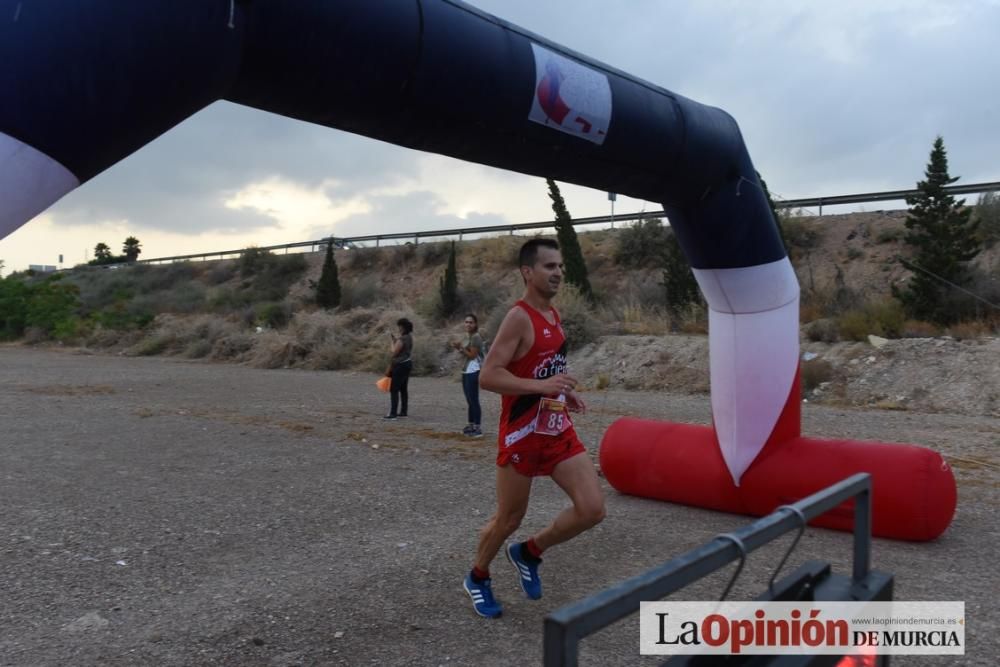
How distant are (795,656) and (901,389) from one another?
43.8 ft

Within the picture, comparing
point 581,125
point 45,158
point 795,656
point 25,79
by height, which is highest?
point 581,125

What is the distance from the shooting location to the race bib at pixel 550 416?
12.4ft

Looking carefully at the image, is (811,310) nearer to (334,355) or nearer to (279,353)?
(334,355)

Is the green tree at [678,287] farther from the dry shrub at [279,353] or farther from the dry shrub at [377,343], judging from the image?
the dry shrub at [279,353]

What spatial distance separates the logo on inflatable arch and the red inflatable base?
291 cm

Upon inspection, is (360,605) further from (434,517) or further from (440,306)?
(440,306)

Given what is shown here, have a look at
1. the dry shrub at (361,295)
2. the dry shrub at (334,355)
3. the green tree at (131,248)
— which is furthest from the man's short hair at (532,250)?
the green tree at (131,248)

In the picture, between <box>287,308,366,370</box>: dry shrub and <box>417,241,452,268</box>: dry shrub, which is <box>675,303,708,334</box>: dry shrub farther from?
<box>417,241,452,268</box>: dry shrub

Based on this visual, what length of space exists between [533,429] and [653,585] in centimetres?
221

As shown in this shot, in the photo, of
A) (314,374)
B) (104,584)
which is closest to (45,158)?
(104,584)

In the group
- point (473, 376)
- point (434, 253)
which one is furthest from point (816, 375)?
point (434, 253)

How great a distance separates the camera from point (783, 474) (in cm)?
549

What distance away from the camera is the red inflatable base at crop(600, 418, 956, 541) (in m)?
5.01

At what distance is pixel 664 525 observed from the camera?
18.5ft
